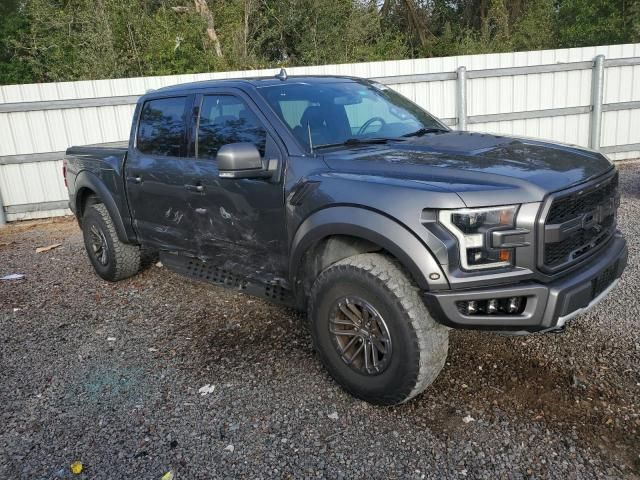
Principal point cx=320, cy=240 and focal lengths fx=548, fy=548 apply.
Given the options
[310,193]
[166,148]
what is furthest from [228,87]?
[310,193]

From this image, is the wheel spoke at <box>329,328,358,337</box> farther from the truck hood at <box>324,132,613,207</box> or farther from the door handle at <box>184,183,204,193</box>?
the door handle at <box>184,183,204,193</box>

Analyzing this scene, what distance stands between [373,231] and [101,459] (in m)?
1.85

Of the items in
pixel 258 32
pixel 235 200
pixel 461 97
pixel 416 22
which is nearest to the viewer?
pixel 235 200

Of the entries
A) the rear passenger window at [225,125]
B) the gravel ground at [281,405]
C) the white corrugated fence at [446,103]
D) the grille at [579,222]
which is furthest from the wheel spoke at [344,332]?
the white corrugated fence at [446,103]

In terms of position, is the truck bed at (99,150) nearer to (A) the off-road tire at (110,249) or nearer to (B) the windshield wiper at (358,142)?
(A) the off-road tire at (110,249)

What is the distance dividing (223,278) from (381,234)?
184 centimetres

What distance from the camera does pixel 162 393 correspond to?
11.5ft

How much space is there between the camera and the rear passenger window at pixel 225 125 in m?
3.70

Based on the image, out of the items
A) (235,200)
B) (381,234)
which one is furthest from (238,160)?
(381,234)

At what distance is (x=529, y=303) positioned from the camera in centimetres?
265

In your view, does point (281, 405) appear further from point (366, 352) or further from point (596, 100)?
point (596, 100)

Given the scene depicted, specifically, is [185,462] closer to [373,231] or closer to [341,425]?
[341,425]

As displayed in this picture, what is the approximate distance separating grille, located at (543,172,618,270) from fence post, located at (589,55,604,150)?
810 centimetres

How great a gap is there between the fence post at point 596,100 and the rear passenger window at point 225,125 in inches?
341
